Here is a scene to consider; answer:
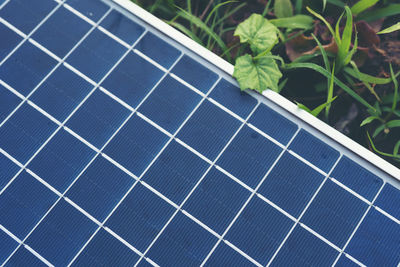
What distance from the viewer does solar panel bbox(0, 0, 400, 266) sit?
8.37 feet

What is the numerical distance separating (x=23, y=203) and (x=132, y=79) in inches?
43.9

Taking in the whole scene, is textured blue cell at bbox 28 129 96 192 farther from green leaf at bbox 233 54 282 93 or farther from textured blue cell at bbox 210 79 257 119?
green leaf at bbox 233 54 282 93

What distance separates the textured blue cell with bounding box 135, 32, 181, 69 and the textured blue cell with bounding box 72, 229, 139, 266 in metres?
1.28

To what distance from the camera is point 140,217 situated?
2586 millimetres

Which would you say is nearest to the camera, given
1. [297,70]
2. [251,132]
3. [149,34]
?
[251,132]

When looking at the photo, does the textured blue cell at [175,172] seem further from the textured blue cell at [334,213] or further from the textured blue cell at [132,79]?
the textured blue cell at [334,213]

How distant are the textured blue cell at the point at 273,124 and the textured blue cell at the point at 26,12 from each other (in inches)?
69.6

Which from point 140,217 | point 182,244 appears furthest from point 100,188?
point 182,244

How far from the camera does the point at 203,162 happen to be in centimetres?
271

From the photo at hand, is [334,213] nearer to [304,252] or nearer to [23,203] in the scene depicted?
[304,252]

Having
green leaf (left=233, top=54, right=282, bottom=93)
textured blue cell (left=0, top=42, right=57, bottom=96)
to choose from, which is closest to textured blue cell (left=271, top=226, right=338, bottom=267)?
green leaf (left=233, top=54, right=282, bottom=93)

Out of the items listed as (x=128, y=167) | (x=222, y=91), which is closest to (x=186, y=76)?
(x=222, y=91)

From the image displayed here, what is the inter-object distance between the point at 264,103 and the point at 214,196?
764 mm

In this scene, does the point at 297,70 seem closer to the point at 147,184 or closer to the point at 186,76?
the point at 186,76
